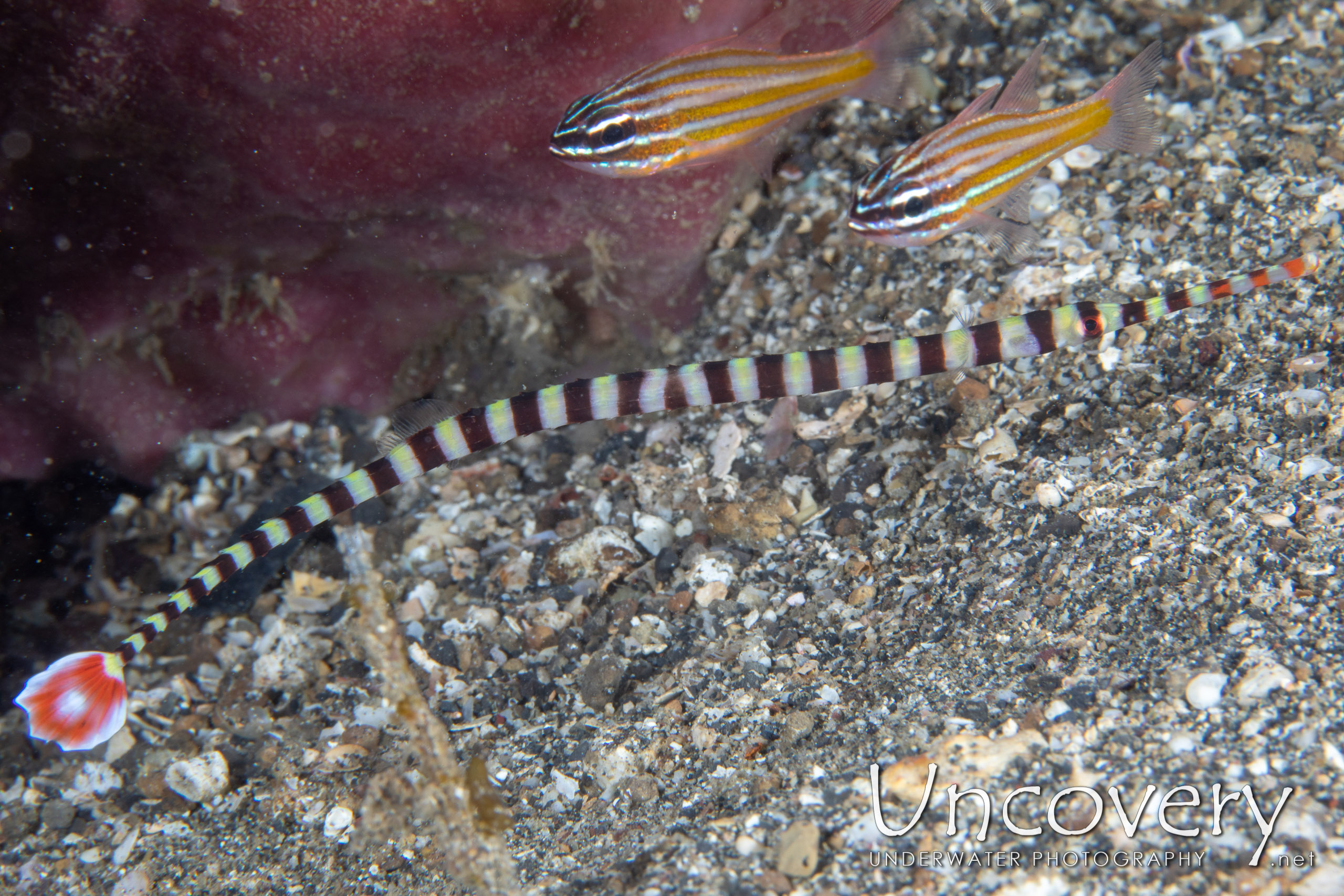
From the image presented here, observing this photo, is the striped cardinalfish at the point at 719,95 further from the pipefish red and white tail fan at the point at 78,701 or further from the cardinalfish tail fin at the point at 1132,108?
the pipefish red and white tail fan at the point at 78,701

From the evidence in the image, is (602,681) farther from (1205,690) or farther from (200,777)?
(1205,690)

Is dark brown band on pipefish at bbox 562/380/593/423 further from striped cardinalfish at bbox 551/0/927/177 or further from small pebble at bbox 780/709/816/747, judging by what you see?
small pebble at bbox 780/709/816/747

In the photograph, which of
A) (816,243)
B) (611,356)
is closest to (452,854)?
(611,356)

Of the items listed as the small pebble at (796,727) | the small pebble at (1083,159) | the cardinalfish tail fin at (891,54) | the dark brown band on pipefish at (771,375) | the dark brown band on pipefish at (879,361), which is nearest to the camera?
the small pebble at (796,727)

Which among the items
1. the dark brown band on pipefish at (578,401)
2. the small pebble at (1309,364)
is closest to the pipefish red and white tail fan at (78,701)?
the dark brown band on pipefish at (578,401)

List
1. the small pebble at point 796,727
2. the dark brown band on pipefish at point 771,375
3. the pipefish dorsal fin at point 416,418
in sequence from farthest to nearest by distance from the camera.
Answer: the pipefish dorsal fin at point 416,418 → the dark brown band on pipefish at point 771,375 → the small pebble at point 796,727

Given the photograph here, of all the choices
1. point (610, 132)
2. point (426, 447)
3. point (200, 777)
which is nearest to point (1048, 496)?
point (610, 132)
